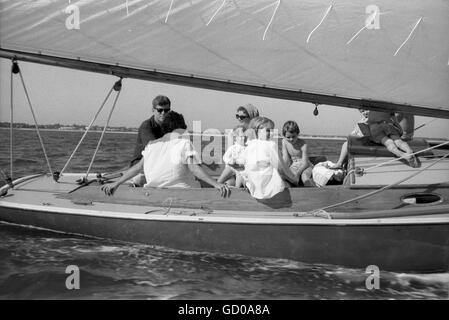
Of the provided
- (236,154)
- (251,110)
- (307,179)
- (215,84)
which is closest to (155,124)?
(215,84)

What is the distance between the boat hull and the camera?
5.13 meters

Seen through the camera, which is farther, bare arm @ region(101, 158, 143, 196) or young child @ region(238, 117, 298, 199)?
bare arm @ region(101, 158, 143, 196)

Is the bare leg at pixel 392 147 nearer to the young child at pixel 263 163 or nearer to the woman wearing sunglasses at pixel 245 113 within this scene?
the young child at pixel 263 163

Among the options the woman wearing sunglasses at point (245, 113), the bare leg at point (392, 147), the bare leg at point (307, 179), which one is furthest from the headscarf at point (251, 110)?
the bare leg at point (392, 147)

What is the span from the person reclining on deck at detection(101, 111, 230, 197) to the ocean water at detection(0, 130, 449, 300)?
29.7 inches

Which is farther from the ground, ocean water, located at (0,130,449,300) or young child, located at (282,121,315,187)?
young child, located at (282,121,315,187)

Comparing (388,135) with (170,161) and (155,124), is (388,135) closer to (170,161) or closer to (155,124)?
(170,161)

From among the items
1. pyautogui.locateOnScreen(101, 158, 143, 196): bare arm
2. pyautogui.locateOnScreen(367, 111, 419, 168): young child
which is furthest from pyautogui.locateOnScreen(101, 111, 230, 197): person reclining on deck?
pyautogui.locateOnScreen(367, 111, 419, 168): young child

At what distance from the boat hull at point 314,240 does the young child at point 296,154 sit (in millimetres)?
997

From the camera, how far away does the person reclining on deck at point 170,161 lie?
19.8 feet

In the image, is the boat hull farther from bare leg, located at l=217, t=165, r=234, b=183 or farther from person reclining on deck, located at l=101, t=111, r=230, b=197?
bare leg, located at l=217, t=165, r=234, b=183

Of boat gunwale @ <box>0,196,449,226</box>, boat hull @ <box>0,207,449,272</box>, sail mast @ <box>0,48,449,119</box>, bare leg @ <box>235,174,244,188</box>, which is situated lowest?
boat hull @ <box>0,207,449,272</box>

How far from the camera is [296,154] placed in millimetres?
6359

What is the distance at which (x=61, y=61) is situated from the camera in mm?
6227
